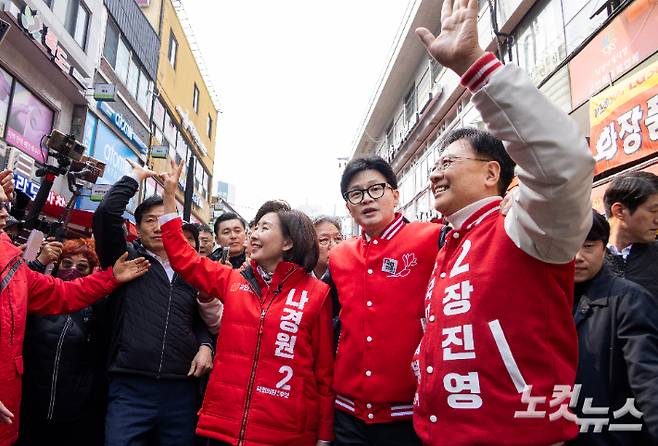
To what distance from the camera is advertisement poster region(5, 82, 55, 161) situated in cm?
969

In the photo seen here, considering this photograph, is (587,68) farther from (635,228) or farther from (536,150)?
(536,150)

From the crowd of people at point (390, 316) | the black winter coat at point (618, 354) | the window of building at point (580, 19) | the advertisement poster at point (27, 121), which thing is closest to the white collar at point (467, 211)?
the crowd of people at point (390, 316)

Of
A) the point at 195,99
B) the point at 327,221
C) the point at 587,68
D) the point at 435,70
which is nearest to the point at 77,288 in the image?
the point at 327,221

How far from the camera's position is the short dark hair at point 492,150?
1909 millimetres

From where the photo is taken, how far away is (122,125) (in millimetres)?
15008

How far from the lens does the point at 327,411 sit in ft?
7.97

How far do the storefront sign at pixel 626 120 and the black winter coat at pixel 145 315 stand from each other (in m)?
5.85

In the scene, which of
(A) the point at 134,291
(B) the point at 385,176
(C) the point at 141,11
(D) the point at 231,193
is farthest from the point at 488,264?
(D) the point at 231,193

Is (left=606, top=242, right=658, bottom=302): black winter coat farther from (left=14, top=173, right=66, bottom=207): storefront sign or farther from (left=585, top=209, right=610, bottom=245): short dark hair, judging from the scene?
(left=14, top=173, right=66, bottom=207): storefront sign

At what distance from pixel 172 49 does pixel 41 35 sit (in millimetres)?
12355

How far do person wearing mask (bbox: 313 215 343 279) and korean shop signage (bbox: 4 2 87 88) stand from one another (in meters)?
8.47

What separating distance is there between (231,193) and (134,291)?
2847 inches

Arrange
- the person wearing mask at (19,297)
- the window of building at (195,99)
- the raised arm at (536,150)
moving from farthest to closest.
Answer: the window of building at (195,99) < the person wearing mask at (19,297) < the raised arm at (536,150)

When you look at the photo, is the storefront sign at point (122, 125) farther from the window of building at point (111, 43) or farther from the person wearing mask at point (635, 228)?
the person wearing mask at point (635, 228)
